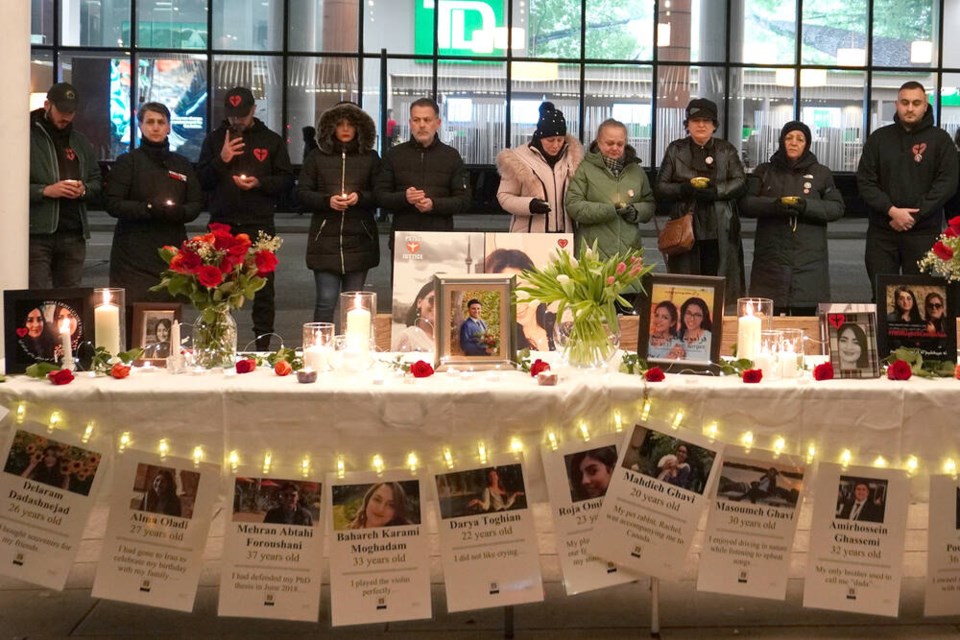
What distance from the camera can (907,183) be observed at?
23.6 feet

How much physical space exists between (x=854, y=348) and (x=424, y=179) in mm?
3254

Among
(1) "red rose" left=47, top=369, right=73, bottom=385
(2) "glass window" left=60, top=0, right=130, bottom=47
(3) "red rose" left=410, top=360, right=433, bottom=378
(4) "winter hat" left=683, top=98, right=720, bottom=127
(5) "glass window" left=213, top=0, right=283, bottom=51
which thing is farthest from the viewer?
(5) "glass window" left=213, top=0, right=283, bottom=51

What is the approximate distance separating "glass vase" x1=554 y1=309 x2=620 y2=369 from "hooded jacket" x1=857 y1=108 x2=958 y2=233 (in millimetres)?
3299

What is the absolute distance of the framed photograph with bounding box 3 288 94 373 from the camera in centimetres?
419

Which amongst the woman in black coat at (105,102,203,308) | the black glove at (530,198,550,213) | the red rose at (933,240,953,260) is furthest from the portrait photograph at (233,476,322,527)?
the woman in black coat at (105,102,203,308)

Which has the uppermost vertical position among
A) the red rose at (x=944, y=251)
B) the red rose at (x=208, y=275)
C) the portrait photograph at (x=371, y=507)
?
the red rose at (x=944, y=251)

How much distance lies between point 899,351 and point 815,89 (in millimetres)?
14681

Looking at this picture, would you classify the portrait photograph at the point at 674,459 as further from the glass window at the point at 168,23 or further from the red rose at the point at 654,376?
the glass window at the point at 168,23

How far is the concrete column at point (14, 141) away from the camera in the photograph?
5699mm

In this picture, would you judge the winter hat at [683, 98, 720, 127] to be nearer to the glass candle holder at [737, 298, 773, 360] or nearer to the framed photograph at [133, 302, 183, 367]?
the glass candle holder at [737, 298, 773, 360]

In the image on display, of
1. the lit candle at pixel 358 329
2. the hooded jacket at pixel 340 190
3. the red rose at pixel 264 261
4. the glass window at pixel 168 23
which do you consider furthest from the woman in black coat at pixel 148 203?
the glass window at pixel 168 23

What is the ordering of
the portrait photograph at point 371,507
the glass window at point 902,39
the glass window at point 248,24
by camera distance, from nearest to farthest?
the portrait photograph at point 371,507, the glass window at point 248,24, the glass window at point 902,39

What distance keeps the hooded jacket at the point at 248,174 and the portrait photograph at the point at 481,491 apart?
12.0 feet

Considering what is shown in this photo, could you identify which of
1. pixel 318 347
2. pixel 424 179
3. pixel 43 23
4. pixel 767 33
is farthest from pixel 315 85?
pixel 318 347
